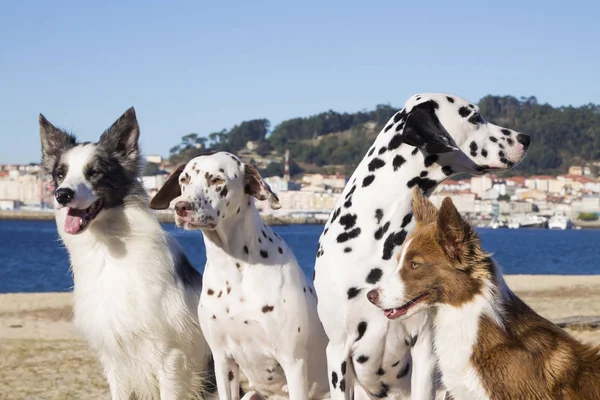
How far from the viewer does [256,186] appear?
570cm

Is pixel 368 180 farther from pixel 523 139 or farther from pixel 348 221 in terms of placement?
pixel 523 139

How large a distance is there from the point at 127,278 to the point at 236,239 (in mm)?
1186

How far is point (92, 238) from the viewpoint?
644cm

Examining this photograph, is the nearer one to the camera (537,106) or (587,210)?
(587,210)

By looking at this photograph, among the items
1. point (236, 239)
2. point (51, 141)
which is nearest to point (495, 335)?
point (236, 239)

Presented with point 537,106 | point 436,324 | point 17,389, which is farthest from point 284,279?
point 537,106

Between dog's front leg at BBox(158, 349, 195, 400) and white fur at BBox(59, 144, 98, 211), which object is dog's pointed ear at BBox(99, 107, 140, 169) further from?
dog's front leg at BBox(158, 349, 195, 400)

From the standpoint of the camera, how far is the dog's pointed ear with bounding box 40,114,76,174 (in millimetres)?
6617

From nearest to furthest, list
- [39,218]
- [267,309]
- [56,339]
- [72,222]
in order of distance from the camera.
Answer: [267,309] < [72,222] < [56,339] < [39,218]

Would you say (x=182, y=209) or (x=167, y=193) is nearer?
(x=182, y=209)

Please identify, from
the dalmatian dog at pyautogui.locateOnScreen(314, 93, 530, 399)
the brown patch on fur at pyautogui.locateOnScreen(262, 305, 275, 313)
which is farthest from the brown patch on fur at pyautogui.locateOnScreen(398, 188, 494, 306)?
the brown patch on fur at pyautogui.locateOnScreen(262, 305, 275, 313)

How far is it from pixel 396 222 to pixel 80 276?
105 inches

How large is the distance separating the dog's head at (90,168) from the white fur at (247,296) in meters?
0.93

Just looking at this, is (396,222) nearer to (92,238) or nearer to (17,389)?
(92,238)
